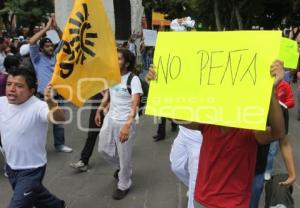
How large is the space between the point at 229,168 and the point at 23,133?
1758 mm

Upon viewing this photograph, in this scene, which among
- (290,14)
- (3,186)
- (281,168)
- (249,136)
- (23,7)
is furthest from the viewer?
(23,7)

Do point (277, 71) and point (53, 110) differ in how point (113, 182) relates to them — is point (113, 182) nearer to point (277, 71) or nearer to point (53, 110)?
point (53, 110)

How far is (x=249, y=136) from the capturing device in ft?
9.01

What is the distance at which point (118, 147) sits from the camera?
529 centimetres

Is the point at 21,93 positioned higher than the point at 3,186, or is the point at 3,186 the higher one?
the point at 21,93

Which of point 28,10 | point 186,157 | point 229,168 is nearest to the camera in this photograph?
point 229,168

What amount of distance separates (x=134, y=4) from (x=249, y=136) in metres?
14.6

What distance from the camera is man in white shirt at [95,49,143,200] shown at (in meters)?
5.01

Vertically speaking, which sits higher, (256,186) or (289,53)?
(289,53)

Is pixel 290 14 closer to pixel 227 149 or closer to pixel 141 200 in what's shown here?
pixel 141 200

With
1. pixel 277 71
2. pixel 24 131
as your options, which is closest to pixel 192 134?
pixel 24 131

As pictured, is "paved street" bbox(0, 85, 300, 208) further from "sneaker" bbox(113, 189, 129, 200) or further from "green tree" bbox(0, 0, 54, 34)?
"green tree" bbox(0, 0, 54, 34)

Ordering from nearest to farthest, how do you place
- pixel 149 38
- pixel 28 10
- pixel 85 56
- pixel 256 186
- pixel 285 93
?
pixel 256 186 → pixel 85 56 → pixel 285 93 → pixel 149 38 → pixel 28 10

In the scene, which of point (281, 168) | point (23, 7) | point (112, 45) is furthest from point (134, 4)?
point (23, 7)
